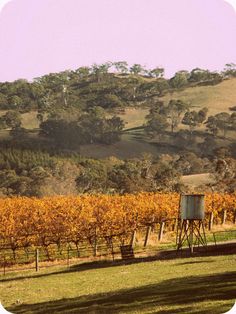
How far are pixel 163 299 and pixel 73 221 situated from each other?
53.6 feet

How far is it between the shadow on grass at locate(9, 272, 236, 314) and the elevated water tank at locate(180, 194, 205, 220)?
25.2 feet

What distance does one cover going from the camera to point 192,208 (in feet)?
74.5

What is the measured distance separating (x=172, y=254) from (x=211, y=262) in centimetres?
434

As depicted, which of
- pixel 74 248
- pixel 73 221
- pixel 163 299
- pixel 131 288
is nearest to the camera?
pixel 163 299

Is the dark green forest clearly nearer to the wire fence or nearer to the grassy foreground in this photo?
the wire fence

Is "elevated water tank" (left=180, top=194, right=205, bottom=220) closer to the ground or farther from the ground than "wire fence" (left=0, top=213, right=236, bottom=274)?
farther from the ground

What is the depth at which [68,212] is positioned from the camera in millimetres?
28531

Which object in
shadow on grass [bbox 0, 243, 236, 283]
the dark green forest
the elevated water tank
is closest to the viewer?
shadow on grass [bbox 0, 243, 236, 283]

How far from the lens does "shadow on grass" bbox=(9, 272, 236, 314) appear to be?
1083 cm

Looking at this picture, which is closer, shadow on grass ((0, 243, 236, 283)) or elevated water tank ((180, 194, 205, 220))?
shadow on grass ((0, 243, 236, 283))

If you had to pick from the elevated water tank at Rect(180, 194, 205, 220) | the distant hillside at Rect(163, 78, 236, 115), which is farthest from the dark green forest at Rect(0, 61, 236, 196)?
the elevated water tank at Rect(180, 194, 205, 220)

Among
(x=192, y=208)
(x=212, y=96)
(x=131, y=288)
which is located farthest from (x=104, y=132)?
(x=131, y=288)

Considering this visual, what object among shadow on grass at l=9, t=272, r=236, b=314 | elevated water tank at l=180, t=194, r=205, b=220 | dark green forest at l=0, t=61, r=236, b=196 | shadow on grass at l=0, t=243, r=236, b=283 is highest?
shadow on grass at l=9, t=272, r=236, b=314

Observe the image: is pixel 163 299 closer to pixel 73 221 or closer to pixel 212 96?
pixel 73 221
